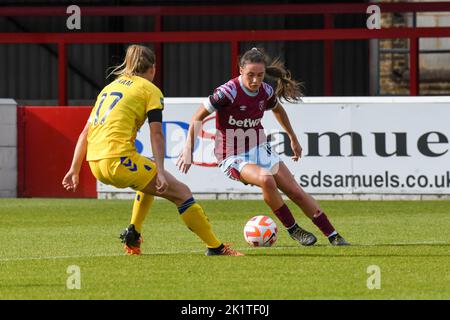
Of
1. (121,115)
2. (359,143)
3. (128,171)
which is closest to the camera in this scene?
(128,171)

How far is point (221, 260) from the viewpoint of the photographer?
10.4 metres

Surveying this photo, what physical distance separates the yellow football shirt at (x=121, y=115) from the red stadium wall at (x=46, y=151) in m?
9.13

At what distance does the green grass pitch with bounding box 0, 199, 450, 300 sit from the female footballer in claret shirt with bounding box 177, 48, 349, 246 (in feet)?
1.18

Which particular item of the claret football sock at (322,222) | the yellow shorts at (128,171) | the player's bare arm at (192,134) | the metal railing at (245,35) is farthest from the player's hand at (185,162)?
the metal railing at (245,35)

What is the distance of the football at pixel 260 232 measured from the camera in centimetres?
1174

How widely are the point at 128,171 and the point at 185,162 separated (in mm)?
604

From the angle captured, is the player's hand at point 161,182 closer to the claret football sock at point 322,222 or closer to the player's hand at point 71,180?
the player's hand at point 71,180

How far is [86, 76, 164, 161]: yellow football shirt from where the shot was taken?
34.0 ft

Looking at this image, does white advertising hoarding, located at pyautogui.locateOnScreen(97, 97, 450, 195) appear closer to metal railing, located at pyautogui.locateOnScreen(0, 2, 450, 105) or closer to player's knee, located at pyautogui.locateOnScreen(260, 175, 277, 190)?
metal railing, located at pyautogui.locateOnScreen(0, 2, 450, 105)

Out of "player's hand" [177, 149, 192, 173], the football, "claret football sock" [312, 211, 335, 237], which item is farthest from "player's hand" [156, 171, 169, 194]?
"claret football sock" [312, 211, 335, 237]

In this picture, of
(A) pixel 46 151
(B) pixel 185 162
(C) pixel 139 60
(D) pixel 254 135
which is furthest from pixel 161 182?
(A) pixel 46 151

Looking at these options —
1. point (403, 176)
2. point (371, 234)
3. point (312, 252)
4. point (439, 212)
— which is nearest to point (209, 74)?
point (403, 176)
